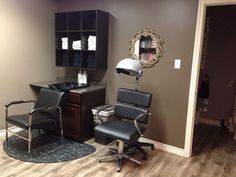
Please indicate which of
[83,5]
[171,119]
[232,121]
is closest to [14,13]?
[83,5]

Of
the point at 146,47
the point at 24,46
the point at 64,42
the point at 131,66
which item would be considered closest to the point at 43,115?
the point at 24,46

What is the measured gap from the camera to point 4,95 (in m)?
3.38

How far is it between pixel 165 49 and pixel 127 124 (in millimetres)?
1106

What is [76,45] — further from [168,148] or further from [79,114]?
[168,148]

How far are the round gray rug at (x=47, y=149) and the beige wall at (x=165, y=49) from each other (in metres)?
1.02

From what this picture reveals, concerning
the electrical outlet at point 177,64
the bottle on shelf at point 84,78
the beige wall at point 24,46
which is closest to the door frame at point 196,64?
the electrical outlet at point 177,64

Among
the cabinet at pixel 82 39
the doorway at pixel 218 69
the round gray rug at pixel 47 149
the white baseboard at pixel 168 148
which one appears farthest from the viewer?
the doorway at pixel 218 69

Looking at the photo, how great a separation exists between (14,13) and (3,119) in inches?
61.2

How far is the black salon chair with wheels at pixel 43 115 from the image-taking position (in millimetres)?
2854

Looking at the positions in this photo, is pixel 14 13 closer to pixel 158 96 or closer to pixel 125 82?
pixel 125 82

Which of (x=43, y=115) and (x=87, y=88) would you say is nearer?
(x=43, y=115)

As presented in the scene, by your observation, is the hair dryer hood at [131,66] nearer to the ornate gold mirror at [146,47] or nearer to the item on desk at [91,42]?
the ornate gold mirror at [146,47]

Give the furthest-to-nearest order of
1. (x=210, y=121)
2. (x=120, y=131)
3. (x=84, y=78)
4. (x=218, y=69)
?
(x=210, y=121) → (x=218, y=69) → (x=84, y=78) → (x=120, y=131)

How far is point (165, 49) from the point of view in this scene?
10.0ft
